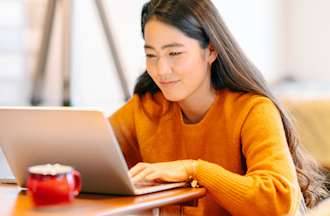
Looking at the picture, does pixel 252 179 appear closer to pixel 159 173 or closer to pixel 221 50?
pixel 159 173

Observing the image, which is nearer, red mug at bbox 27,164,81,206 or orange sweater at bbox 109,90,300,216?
red mug at bbox 27,164,81,206

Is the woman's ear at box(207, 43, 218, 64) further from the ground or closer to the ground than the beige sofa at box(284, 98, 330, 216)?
further from the ground

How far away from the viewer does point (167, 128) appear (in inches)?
68.2

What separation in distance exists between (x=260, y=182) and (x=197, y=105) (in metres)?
0.37

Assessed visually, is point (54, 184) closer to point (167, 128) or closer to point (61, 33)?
point (167, 128)

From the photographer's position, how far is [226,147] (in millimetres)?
1625

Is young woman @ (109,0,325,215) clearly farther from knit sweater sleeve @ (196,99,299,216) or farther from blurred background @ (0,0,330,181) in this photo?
blurred background @ (0,0,330,181)

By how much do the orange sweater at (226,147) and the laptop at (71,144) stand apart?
0.40 feet

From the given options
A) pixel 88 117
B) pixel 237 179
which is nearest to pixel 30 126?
pixel 88 117

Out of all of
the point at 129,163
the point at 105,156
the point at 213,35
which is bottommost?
the point at 129,163

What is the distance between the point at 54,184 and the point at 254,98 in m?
0.61

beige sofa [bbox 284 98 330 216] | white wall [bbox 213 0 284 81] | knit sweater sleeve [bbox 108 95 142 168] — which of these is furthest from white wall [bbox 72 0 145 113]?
knit sweater sleeve [bbox 108 95 142 168]

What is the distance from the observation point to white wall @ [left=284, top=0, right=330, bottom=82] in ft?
13.2

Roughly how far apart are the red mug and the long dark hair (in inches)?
21.3
